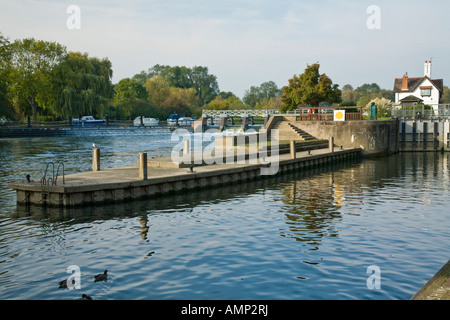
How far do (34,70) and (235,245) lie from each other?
268 feet

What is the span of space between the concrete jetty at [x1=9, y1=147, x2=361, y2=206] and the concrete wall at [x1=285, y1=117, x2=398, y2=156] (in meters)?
16.9

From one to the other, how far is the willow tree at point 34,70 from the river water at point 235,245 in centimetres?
6437

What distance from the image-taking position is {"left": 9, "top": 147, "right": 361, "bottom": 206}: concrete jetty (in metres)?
20.0

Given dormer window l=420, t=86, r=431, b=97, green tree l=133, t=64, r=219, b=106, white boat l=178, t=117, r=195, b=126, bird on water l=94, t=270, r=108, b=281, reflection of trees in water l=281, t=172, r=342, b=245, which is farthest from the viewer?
green tree l=133, t=64, r=219, b=106

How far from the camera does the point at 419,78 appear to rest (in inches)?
3718

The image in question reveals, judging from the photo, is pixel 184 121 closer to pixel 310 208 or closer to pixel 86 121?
pixel 86 121

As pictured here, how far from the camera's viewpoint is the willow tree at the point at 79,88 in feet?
278

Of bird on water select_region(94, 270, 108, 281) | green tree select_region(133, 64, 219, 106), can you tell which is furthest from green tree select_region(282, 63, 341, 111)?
green tree select_region(133, 64, 219, 106)

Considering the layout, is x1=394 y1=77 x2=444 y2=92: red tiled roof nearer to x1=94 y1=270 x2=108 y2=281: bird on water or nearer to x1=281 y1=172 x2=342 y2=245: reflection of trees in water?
x1=281 y1=172 x2=342 y2=245: reflection of trees in water

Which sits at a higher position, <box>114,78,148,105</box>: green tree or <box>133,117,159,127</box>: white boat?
<box>114,78,148,105</box>: green tree

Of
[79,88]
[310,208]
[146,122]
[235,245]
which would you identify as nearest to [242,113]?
[146,122]
